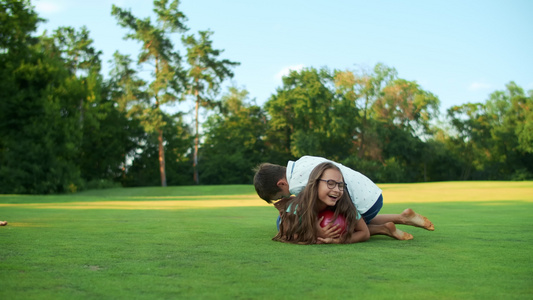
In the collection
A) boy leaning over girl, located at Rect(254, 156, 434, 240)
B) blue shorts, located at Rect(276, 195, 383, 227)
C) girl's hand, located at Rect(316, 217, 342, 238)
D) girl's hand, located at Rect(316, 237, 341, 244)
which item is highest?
boy leaning over girl, located at Rect(254, 156, 434, 240)

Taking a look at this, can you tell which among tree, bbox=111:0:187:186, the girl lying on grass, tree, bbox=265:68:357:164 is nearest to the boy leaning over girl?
the girl lying on grass

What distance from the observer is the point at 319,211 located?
5309mm

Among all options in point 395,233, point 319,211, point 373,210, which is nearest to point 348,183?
point 319,211

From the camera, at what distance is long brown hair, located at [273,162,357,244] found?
16.4 feet

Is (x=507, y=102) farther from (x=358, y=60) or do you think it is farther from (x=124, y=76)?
(x=124, y=76)

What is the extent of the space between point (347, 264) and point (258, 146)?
53944mm

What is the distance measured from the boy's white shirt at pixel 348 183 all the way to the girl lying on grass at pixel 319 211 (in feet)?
0.53

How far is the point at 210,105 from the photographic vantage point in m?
50.2

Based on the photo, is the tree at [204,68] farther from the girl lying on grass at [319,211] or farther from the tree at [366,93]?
the girl lying on grass at [319,211]

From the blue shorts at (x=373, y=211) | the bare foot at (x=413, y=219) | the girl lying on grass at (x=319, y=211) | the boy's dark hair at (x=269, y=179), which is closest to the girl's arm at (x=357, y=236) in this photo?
the girl lying on grass at (x=319, y=211)

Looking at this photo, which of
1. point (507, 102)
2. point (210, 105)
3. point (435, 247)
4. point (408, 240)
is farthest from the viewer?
point (507, 102)

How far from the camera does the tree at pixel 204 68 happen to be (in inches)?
1912

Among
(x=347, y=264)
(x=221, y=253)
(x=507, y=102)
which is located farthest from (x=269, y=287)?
(x=507, y=102)

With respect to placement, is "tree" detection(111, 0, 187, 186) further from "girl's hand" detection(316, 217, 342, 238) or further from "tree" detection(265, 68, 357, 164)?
"girl's hand" detection(316, 217, 342, 238)
